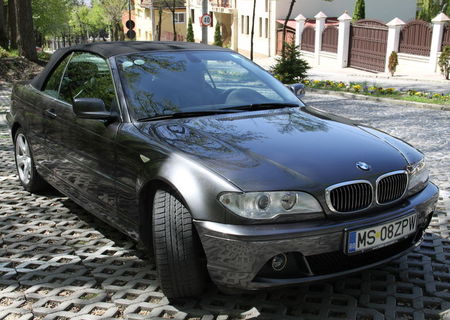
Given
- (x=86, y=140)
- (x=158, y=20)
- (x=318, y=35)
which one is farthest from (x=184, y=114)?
(x=158, y=20)

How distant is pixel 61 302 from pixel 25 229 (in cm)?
159

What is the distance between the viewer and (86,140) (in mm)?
4301

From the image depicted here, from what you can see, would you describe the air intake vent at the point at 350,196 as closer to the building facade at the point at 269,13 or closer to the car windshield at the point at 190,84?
the car windshield at the point at 190,84

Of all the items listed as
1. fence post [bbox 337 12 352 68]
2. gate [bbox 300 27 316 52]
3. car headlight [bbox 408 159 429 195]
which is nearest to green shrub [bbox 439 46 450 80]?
fence post [bbox 337 12 352 68]

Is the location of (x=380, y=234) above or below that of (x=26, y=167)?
above

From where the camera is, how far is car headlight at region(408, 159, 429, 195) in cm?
356

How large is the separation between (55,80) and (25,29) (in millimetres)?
17772

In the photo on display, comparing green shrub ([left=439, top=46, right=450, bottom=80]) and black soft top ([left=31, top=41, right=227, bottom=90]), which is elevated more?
black soft top ([left=31, top=41, right=227, bottom=90])

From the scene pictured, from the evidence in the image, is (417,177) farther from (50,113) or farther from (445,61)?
(445,61)

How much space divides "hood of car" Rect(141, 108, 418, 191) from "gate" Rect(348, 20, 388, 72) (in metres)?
23.9

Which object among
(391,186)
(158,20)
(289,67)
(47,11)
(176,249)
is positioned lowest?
(289,67)

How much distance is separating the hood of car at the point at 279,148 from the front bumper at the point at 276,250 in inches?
9.0

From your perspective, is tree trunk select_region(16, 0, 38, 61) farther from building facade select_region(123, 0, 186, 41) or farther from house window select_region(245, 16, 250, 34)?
building facade select_region(123, 0, 186, 41)

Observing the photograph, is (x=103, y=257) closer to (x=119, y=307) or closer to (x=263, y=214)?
(x=119, y=307)
